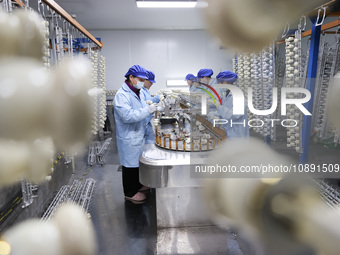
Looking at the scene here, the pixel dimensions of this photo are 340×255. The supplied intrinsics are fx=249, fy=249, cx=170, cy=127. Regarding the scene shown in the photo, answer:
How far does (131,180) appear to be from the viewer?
7.49 feet

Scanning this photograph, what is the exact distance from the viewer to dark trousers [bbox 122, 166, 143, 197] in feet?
7.34

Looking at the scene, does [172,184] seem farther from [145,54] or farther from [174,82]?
[145,54]

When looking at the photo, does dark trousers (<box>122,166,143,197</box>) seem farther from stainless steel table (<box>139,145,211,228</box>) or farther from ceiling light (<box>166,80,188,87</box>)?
ceiling light (<box>166,80,188,87</box>)

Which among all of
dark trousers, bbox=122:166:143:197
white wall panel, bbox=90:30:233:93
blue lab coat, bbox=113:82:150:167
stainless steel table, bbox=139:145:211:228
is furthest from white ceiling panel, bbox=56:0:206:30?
stainless steel table, bbox=139:145:211:228

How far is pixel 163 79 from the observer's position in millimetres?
5824

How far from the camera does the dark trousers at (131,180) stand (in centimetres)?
224

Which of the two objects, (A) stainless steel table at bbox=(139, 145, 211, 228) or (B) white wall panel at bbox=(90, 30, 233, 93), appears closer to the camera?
(A) stainless steel table at bbox=(139, 145, 211, 228)

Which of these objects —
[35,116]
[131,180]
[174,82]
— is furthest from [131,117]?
[174,82]

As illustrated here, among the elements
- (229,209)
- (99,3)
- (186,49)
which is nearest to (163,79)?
(186,49)

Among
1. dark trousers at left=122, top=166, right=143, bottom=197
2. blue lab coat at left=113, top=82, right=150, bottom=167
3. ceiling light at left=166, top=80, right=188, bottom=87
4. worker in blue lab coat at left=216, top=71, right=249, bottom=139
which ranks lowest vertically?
dark trousers at left=122, top=166, right=143, bottom=197

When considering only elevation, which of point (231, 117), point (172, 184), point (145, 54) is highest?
point (145, 54)

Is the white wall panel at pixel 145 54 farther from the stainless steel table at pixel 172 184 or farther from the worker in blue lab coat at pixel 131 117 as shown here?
the stainless steel table at pixel 172 184

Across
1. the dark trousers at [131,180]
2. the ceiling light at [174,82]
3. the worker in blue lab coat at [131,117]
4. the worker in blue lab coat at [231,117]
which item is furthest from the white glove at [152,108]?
the ceiling light at [174,82]

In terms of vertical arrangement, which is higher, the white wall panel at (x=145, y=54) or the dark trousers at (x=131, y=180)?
the white wall panel at (x=145, y=54)
